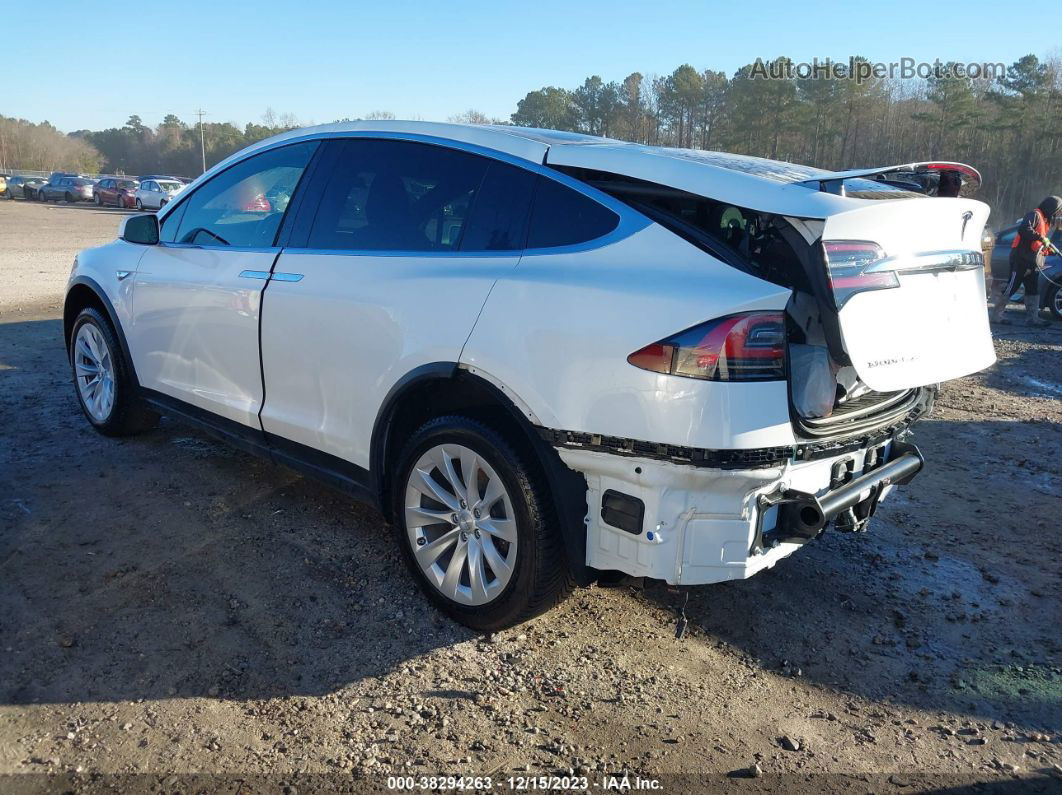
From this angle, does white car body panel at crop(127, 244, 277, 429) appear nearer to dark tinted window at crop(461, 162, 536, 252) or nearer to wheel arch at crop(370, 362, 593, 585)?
wheel arch at crop(370, 362, 593, 585)

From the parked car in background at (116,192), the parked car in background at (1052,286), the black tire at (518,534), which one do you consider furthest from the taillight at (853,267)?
the parked car in background at (116,192)

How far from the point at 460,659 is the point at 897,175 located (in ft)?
8.30

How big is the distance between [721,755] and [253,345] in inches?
110

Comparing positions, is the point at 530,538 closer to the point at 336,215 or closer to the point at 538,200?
the point at 538,200

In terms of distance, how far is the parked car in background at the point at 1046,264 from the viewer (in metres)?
11.6

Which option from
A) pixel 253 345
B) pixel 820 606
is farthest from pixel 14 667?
pixel 820 606

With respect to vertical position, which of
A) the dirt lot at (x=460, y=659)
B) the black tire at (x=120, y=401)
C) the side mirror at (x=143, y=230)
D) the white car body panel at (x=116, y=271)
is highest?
the side mirror at (x=143, y=230)

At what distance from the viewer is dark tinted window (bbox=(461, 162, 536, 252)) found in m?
3.01

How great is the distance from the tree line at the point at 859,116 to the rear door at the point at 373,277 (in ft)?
95.3

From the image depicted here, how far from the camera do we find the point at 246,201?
4.25m

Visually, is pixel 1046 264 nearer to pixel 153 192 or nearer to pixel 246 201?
pixel 246 201

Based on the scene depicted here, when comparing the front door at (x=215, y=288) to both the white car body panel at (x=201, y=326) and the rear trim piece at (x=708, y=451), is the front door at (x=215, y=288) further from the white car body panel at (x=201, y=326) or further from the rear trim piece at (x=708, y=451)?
the rear trim piece at (x=708, y=451)

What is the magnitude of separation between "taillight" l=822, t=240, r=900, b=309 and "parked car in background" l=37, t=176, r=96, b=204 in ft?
177

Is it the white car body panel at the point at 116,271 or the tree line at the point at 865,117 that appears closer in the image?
the white car body panel at the point at 116,271
